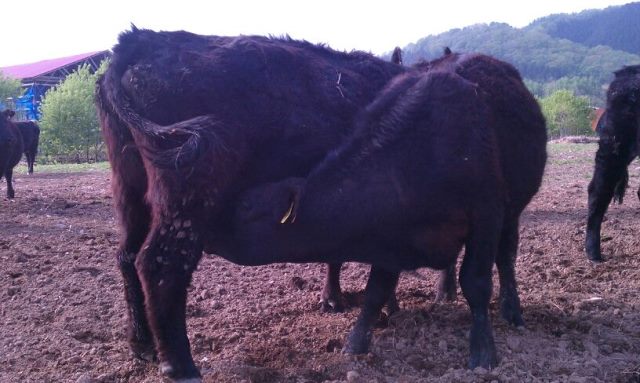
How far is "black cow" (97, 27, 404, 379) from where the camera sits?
12.1 feet

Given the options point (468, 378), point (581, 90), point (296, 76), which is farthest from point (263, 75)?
point (581, 90)

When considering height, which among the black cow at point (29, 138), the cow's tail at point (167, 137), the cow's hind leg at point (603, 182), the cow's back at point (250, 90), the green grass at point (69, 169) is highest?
the cow's back at point (250, 90)

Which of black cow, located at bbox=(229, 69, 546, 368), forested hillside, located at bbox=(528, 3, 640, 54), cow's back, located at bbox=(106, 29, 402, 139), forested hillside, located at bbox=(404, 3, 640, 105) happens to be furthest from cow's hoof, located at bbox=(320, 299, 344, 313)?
forested hillside, located at bbox=(528, 3, 640, 54)

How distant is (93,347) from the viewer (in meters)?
4.53

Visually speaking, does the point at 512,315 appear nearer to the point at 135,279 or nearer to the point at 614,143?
the point at 135,279

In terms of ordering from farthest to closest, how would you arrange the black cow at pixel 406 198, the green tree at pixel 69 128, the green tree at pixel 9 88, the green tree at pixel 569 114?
1. the green tree at pixel 569 114
2. the green tree at pixel 9 88
3. the green tree at pixel 69 128
4. the black cow at pixel 406 198

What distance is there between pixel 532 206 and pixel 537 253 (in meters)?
3.23

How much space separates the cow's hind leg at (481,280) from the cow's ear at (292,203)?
129 cm

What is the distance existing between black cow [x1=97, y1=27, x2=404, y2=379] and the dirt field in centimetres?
55

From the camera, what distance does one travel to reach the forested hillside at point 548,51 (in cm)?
8806

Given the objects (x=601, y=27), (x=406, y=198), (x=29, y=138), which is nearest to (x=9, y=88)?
(x=29, y=138)

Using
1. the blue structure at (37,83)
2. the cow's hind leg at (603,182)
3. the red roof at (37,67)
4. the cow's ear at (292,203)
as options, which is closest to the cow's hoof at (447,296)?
the cow's ear at (292,203)

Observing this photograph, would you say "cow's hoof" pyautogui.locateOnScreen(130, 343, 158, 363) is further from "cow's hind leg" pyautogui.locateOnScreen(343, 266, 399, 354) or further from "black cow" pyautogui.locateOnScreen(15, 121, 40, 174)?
"black cow" pyautogui.locateOnScreen(15, 121, 40, 174)

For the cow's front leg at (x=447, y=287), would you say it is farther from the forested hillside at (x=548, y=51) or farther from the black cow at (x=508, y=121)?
the forested hillside at (x=548, y=51)
